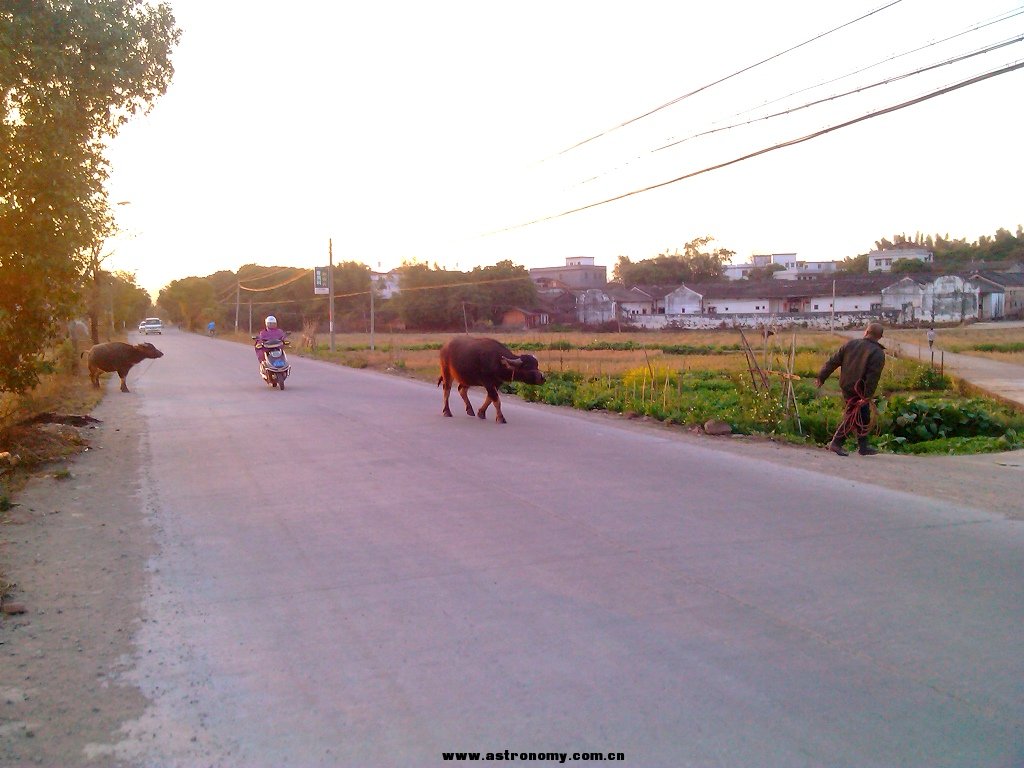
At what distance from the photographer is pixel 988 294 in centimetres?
6869

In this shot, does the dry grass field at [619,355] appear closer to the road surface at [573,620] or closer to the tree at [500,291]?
the tree at [500,291]

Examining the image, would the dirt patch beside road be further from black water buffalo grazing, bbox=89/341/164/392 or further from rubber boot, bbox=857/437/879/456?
black water buffalo grazing, bbox=89/341/164/392

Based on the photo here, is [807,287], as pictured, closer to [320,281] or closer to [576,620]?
[320,281]

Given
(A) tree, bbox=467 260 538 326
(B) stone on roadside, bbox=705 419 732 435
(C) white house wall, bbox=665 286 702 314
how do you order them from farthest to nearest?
(C) white house wall, bbox=665 286 702 314 < (A) tree, bbox=467 260 538 326 < (B) stone on roadside, bbox=705 419 732 435

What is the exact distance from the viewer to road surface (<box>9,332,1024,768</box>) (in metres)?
4.14

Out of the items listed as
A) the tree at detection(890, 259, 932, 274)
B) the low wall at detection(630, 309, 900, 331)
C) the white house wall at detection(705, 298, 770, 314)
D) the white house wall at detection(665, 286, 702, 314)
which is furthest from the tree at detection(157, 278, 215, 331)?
the tree at detection(890, 259, 932, 274)

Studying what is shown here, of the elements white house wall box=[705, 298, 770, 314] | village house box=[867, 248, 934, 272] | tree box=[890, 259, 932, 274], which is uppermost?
village house box=[867, 248, 934, 272]

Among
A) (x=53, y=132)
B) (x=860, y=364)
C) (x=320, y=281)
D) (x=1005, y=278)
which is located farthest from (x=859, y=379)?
(x=1005, y=278)

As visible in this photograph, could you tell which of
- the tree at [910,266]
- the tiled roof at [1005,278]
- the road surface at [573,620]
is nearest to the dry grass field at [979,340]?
the tiled roof at [1005,278]

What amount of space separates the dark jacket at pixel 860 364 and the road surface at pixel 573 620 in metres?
1.97

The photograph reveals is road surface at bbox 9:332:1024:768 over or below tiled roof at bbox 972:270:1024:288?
below

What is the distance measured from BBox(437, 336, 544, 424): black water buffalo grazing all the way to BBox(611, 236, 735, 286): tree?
8487 cm

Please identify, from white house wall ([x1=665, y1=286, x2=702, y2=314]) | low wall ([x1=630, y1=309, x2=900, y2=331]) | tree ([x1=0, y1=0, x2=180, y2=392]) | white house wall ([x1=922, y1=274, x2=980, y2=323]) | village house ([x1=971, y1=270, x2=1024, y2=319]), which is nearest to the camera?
tree ([x1=0, y1=0, x2=180, y2=392])

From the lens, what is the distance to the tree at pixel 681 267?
103 meters
